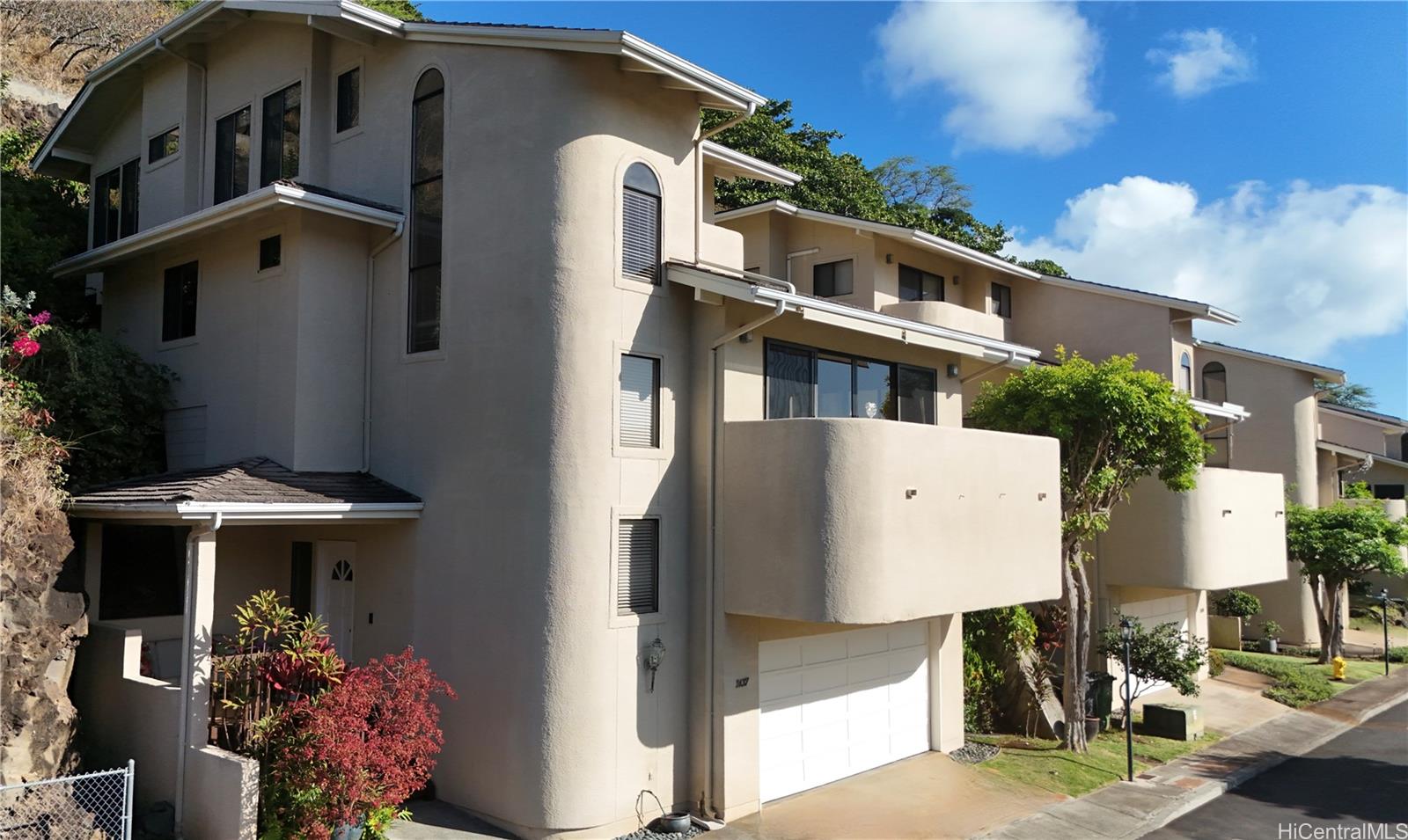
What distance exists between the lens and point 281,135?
16.4 metres

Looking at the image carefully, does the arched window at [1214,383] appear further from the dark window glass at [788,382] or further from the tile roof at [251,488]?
the tile roof at [251,488]

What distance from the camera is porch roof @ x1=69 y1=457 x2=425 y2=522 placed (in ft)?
38.3

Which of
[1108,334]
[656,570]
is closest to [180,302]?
[656,570]

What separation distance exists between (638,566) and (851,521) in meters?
2.80

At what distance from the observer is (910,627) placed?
16.9 m

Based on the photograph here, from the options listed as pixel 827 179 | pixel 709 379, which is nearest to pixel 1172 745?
pixel 709 379

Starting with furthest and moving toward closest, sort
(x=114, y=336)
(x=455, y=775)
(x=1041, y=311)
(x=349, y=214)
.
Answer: (x=1041, y=311)
(x=114, y=336)
(x=349, y=214)
(x=455, y=775)

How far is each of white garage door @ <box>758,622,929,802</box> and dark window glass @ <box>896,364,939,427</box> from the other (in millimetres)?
3475

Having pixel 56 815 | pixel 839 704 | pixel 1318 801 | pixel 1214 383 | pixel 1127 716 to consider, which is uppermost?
pixel 1214 383

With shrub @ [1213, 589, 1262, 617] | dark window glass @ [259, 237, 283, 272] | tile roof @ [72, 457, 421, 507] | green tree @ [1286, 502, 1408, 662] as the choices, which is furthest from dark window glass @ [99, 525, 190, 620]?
shrub @ [1213, 589, 1262, 617]

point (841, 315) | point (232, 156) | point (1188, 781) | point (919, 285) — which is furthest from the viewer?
point (919, 285)

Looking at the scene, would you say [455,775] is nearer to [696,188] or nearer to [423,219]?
[423,219]

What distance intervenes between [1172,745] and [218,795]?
15720 millimetres

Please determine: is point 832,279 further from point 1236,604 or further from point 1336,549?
point 1236,604
